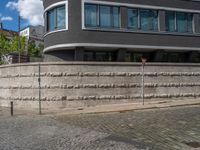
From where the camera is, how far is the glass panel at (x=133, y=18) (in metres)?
23.6

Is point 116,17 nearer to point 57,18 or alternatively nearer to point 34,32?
point 57,18

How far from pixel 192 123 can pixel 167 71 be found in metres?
9.32

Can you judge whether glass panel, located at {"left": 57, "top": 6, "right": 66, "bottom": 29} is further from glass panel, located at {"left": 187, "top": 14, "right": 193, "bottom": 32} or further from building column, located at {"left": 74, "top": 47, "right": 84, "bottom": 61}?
glass panel, located at {"left": 187, "top": 14, "right": 193, "bottom": 32}

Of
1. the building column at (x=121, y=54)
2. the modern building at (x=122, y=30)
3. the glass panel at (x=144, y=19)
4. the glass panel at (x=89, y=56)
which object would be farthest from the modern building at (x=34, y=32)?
the building column at (x=121, y=54)

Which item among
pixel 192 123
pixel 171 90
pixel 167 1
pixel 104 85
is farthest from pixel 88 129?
pixel 167 1

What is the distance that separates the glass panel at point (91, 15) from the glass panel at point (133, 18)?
3.09m

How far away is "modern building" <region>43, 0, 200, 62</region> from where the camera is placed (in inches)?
859

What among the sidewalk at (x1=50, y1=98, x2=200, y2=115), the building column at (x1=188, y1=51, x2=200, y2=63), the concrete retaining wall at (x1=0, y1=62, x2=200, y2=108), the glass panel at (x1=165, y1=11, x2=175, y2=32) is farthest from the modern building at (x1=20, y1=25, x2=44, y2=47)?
the sidewalk at (x1=50, y1=98, x2=200, y2=115)

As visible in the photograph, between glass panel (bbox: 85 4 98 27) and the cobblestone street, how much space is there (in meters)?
10.9

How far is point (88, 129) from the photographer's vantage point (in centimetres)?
1111

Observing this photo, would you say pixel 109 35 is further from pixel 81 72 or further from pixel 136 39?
pixel 81 72

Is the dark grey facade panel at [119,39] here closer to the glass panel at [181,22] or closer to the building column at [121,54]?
the building column at [121,54]

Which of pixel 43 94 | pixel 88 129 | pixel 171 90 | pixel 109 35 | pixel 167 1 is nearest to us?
pixel 88 129

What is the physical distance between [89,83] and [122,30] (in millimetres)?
6204
